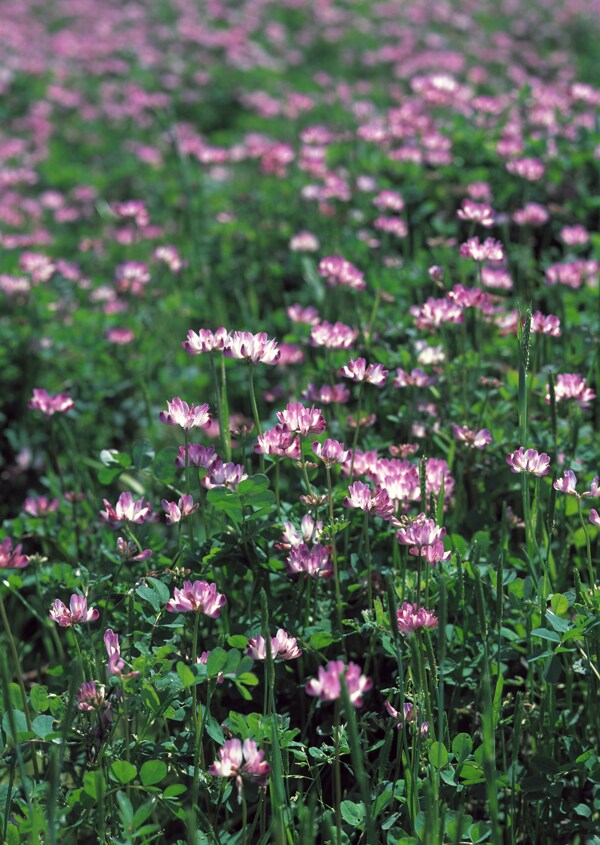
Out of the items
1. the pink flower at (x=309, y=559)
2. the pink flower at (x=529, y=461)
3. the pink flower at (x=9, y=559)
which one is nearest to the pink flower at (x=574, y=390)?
the pink flower at (x=529, y=461)

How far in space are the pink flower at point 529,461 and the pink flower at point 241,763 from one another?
2.41ft

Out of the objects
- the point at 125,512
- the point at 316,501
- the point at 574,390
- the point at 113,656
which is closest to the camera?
the point at 113,656

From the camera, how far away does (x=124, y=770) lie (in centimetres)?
157

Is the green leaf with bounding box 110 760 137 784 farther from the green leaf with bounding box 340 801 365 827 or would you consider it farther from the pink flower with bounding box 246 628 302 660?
the green leaf with bounding box 340 801 365 827

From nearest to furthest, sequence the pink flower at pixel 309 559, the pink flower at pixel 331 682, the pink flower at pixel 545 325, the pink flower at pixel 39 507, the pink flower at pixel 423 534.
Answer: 1. the pink flower at pixel 331 682
2. the pink flower at pixel 423 534
3. the pink flower at pixel 309 559
4. the pink flower at pixel 545 325
5. the pink flower at pixel 39 507

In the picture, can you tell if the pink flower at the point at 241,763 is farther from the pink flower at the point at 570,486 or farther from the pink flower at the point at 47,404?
the pink flower at the point at 47,404

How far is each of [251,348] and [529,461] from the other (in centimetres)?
59

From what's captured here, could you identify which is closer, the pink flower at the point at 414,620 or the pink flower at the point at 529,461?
the pink flower at the point at 414,620

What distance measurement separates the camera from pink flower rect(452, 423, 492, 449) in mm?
2158

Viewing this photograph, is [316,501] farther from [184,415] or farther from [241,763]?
[241,763]

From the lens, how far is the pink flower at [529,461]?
182 centimetres

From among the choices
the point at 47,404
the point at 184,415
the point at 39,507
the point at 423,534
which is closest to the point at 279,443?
the point at 184,415

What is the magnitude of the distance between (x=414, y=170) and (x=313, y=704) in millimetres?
2849

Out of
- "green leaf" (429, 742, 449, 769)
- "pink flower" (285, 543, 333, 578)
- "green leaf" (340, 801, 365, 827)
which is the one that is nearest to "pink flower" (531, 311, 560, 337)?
"pink flower" (285, 543, 333, 578)
